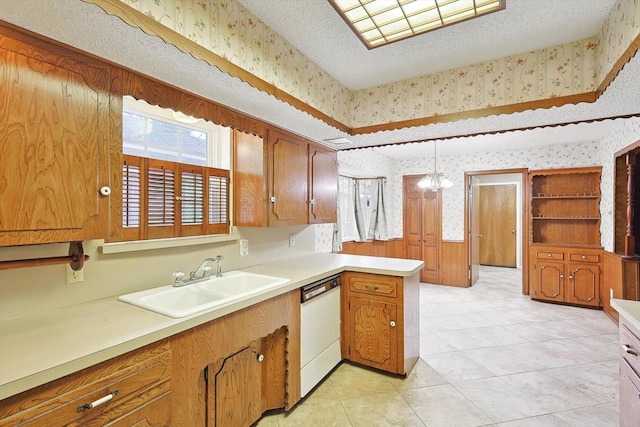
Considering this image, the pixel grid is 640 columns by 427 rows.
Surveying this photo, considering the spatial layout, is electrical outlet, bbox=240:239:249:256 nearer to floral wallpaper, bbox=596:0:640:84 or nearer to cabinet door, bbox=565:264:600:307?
floral wallpaper, bbox=596:0:640:84

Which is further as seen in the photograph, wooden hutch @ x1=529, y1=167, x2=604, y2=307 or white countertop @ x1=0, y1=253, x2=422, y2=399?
wooden hutch @ x1=529, y1=167, x2=604, y2=307

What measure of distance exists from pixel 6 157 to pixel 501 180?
8222mm

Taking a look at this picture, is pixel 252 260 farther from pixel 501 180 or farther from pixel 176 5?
pixel 501 180

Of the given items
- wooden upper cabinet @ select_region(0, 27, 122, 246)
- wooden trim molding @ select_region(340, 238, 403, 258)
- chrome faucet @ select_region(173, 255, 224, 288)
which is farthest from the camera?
wooden trim molding @ select_region(340, 238, 403, 258)

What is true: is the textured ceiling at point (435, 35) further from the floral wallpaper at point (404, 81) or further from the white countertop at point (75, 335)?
the white countertop at point (75, 335)

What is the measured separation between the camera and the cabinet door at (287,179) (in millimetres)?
2318

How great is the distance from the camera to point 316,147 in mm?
2832

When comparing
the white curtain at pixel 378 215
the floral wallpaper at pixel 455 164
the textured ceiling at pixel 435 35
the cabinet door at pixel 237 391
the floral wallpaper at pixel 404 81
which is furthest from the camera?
the white curtain at pixel 378 215

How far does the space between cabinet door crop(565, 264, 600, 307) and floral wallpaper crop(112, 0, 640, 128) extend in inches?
132

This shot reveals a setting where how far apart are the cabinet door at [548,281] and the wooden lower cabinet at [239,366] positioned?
421 cm

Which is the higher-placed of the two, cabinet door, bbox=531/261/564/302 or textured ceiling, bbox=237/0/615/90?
textured ceiling, bbox=237/0/615/90

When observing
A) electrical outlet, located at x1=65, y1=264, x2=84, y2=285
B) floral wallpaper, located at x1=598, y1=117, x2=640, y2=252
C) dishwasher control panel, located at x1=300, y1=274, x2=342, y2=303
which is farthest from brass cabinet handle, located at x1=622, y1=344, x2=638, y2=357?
floral wallpaper, located at x1=598, y1=117, x2=640, y2=252

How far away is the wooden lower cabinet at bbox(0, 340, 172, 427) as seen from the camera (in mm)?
898

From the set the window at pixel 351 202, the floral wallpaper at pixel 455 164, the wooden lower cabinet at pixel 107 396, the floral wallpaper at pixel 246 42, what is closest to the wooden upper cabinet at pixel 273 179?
the floral wallpaper at pixel 246 42
